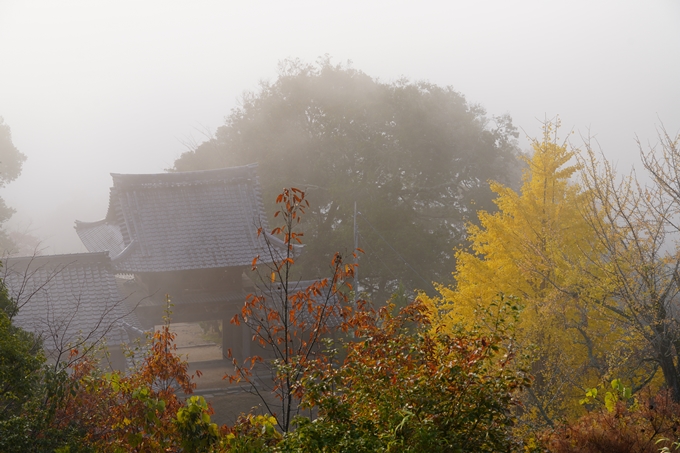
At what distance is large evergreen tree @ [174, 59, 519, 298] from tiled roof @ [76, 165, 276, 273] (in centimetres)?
798

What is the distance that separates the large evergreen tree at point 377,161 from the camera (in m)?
28.5

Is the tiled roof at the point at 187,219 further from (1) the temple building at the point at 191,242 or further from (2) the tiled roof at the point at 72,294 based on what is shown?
(2) the tiled roof at the point at 72,294

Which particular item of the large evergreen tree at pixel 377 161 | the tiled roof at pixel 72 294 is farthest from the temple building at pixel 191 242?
the large evergreen tree at pixel 377 161

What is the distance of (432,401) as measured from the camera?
14.2ft

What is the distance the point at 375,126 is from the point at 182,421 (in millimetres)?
27414

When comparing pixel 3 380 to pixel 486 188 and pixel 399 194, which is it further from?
pixel 486 188

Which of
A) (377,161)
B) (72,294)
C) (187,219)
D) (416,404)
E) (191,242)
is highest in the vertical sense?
(377,161)

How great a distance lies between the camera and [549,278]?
10414 millimetres

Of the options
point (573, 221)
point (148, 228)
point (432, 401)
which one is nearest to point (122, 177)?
point (148, 228)

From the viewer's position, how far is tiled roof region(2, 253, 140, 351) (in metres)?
16.0

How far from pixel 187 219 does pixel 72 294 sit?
4.64 m

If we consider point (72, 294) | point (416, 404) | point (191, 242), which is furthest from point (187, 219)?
point (416, 404)

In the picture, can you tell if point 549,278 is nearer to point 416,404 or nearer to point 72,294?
point 416,404

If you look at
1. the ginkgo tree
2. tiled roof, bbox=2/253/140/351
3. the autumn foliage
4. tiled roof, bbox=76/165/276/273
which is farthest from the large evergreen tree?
the autumn foliage
